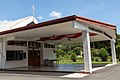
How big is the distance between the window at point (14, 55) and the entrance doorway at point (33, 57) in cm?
129

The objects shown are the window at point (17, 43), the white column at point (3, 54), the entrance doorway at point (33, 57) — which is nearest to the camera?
the white column at point (3, 54)

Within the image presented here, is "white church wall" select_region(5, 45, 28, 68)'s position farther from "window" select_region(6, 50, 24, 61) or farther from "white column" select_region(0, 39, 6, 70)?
"white column" select_region(0, 39, 6, 70)

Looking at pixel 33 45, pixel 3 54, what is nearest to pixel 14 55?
pixel 3 54

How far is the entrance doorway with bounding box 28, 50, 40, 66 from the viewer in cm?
2024

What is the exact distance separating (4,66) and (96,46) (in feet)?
81.3

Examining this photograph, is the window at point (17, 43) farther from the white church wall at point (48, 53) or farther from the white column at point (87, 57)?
the white column at point (87, 57)

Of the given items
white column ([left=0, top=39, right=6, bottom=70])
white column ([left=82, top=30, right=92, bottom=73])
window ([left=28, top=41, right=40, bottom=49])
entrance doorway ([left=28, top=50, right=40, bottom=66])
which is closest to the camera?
white column ([left=82, top=30, right=92, bottom=73])

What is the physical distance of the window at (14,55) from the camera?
57.5 feet

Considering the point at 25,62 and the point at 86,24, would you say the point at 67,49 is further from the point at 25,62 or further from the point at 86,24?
the point at 86,24

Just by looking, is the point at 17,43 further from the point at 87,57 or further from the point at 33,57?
the point at 87,57

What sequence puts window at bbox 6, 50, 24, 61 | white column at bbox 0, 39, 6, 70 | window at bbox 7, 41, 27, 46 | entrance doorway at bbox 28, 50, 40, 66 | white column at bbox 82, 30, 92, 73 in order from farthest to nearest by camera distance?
entrance doorway at bbox 28, 50, 40, 66 → window at bbox 7, 41, 27, 46 → window at bbox 6, 50, 24, 61 → white column at bbox 0, 39, 6, 70 → white column at bbox 82, 30, 92, 73

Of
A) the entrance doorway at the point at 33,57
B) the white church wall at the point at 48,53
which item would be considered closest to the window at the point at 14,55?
the entrance doorway at the point at 33,57

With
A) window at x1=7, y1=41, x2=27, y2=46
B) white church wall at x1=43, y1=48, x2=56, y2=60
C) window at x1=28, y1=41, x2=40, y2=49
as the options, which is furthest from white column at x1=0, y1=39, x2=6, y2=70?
white church wall at x1=43, y1=48, x2=56, y2=60

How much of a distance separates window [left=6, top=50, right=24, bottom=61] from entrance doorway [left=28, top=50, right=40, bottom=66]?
129 cm
